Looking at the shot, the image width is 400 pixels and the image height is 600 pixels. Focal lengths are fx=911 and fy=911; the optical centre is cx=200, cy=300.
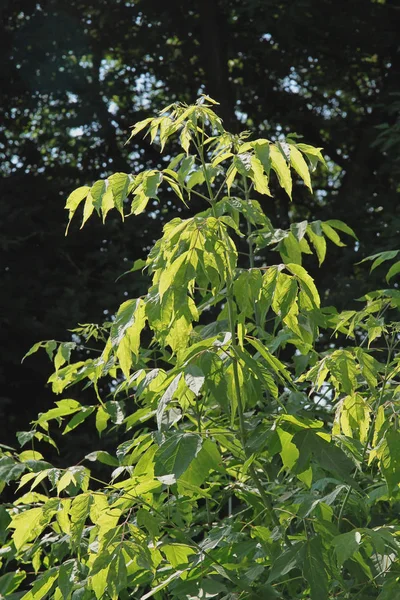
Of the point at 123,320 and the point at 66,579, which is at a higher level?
the point at 123,320

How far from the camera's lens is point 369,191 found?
6477 millimetres

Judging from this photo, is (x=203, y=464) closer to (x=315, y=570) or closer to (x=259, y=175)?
(x=315, y=570)

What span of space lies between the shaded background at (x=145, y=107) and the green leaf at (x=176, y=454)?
173 inches

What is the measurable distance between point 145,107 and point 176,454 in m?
6.00

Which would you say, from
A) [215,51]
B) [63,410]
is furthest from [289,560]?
[215,51]

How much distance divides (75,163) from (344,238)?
217cm

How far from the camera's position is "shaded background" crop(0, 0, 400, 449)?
607cm

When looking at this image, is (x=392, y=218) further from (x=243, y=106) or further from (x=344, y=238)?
(x=243, y=106)

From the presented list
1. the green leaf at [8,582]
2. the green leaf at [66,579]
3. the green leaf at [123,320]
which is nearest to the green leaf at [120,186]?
the green leaf at [123,320]

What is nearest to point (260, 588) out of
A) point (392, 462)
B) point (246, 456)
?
A: point (246, 456)

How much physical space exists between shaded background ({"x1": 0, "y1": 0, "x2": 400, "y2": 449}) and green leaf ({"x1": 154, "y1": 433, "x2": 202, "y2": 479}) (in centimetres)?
439

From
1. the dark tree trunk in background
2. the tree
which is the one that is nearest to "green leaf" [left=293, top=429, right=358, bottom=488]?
the tree

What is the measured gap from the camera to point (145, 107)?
7141 mm

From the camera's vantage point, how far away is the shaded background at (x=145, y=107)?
607cm
